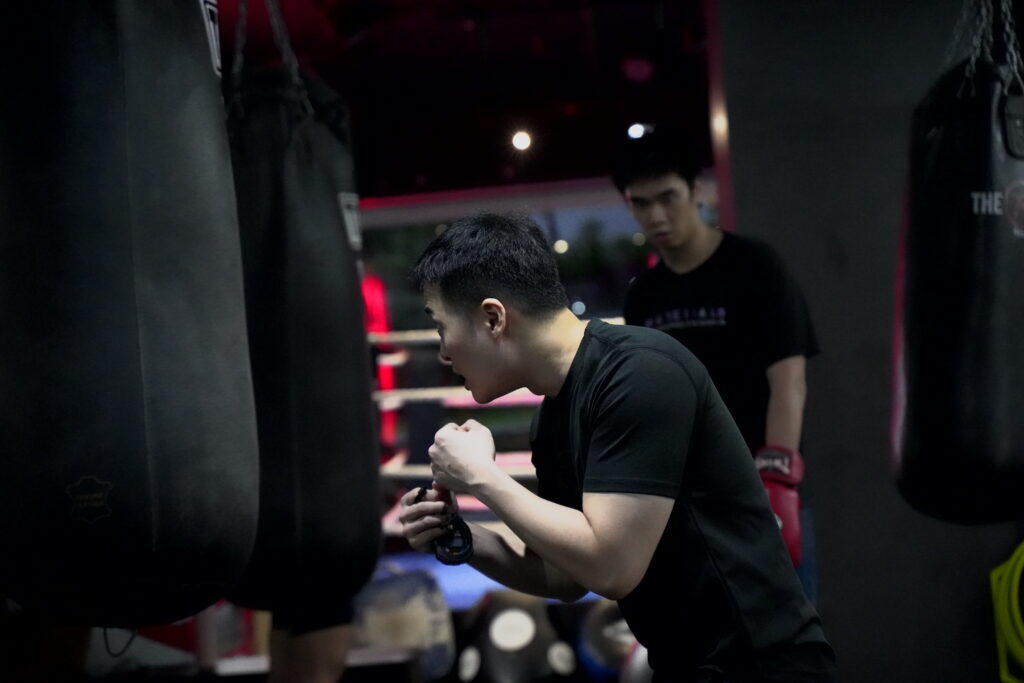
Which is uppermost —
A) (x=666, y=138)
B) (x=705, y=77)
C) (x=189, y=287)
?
(x=705, y=77)

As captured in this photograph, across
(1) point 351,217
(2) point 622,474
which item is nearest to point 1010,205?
(2) point 622,474

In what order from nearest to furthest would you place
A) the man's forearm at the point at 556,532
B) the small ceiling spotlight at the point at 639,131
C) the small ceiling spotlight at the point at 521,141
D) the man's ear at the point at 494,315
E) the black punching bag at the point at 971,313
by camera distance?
the man's forearm at the point at 556,532 < the man's ear at the point at 494,315 < the black punching bag at the point at 971,313 < the small ceiling spotlight at the point at 639,131 < the small ceiling spotlight at the point at 521,141

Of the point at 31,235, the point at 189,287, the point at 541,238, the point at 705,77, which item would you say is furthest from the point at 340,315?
the point at 705,77

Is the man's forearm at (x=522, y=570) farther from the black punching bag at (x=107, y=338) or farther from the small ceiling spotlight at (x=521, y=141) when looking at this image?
the small ceiling spotlight at (x=521, y=141)

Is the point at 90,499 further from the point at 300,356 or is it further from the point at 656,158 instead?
the point at 656,158

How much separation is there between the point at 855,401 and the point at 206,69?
208 centimetres

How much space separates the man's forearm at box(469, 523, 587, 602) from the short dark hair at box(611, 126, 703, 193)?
3.53 ft

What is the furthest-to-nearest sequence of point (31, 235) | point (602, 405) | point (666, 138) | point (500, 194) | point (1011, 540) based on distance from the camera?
point (500, 194)
point (1011, 540)
point (666, 138)
point (31, 235)
point (602, 405)

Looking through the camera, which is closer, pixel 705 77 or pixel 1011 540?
pixel 1011 540

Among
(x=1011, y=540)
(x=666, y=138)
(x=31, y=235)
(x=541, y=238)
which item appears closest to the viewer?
(x=541, y=238)

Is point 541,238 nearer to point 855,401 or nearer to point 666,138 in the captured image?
point 666,138

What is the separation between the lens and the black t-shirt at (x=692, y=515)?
1.16 metres

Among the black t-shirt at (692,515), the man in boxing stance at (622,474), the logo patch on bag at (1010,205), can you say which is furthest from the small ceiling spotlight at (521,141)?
the black t-shirt at (692,515)

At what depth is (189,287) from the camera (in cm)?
159
